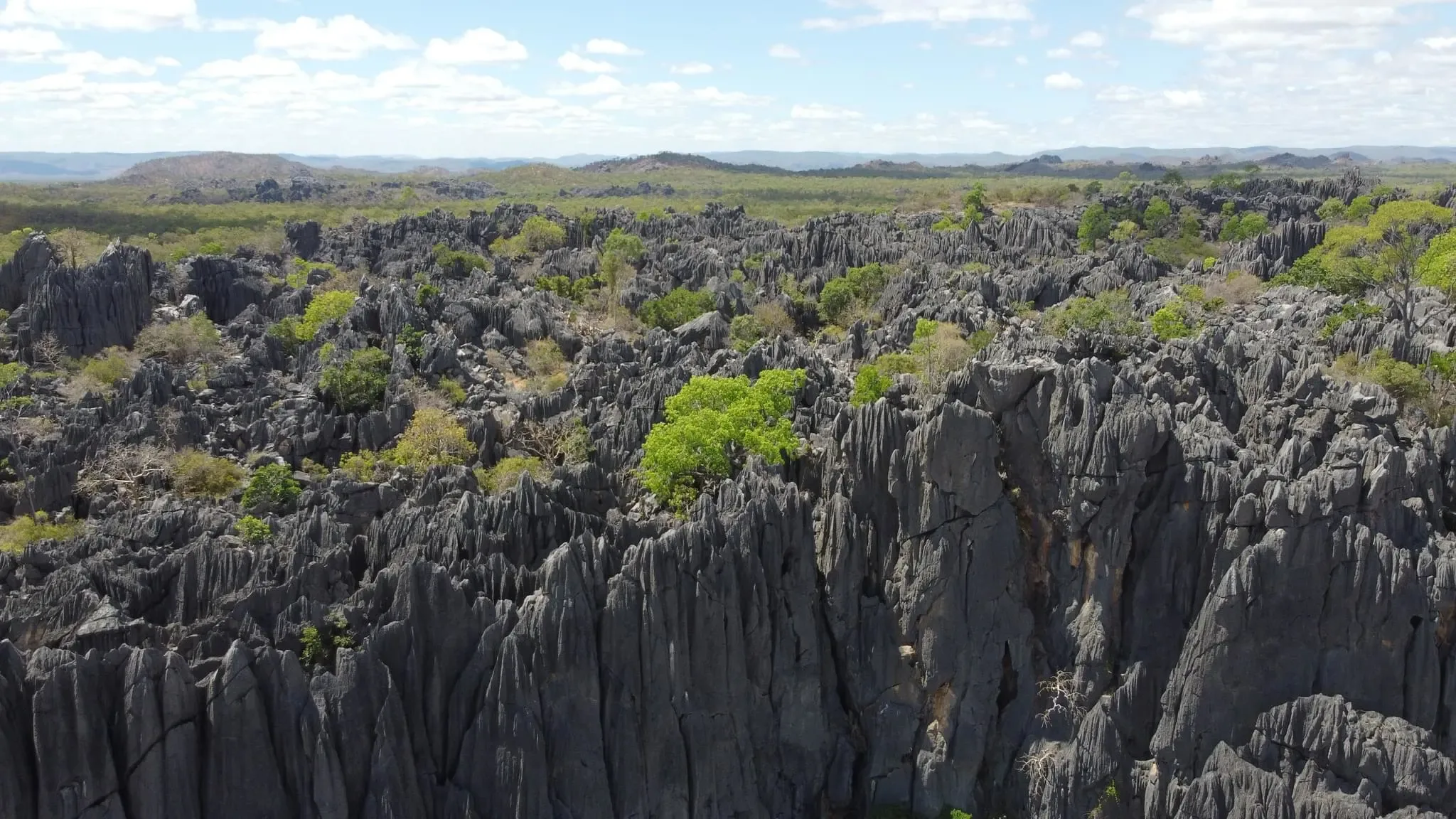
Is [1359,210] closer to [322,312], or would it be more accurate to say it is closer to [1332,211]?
[1332,211]

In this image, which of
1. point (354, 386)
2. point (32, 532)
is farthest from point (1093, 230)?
point (32, 532)

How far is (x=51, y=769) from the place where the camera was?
18.8 metres

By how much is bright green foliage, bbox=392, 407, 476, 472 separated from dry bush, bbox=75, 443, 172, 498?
7877 millimetres

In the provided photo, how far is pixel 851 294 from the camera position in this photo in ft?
221

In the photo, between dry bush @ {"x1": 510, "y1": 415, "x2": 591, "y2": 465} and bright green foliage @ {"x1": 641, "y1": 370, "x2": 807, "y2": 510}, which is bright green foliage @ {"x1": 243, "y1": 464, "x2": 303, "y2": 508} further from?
bright green foliage @ {"x1": 641, "y1": 370, "x2": 807, "y2": 510}

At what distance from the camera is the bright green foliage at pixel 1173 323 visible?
48.1 m

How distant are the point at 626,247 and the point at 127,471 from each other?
52377mm

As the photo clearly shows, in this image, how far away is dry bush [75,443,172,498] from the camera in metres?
34.0

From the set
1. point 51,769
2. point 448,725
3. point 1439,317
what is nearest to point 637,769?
point 448,725

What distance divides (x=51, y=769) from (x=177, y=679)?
2.57 m

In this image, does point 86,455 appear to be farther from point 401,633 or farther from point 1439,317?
point 1439,317

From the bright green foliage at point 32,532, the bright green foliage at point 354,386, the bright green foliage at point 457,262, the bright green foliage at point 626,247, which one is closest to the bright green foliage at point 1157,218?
the bright green foliage at point 626,247

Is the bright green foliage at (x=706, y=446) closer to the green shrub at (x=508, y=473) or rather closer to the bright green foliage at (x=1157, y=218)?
the green shrub at (x=508, y=473)

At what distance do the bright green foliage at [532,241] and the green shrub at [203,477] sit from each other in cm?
5539
